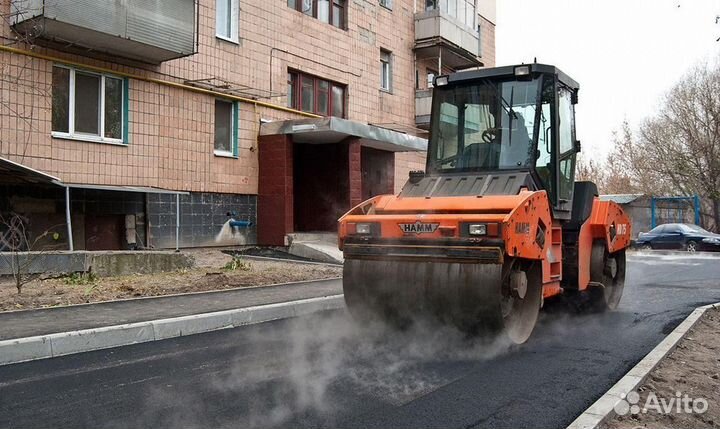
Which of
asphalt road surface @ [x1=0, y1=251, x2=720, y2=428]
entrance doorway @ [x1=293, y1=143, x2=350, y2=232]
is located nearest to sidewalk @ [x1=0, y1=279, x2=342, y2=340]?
asphalt road surface @ [x1=0, y1=251, x2=720, y2=428]

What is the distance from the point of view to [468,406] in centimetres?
454

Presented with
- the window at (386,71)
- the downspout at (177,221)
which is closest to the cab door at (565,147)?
the downspout at (177,221)

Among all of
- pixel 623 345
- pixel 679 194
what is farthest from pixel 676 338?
pixel 679 194

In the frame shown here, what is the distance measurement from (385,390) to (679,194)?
3776 centimetres

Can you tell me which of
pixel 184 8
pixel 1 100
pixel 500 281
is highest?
pixel 184 8

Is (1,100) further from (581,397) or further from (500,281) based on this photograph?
(581,397)

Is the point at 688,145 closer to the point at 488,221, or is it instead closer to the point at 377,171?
the point at 377,171

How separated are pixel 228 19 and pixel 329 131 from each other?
430 centimetres

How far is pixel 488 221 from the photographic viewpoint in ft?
19.0

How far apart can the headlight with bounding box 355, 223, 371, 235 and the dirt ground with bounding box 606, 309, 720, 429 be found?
3022 millimetres

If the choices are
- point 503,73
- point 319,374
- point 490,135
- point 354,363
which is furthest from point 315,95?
point 319,374

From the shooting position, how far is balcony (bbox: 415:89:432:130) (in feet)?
81.5

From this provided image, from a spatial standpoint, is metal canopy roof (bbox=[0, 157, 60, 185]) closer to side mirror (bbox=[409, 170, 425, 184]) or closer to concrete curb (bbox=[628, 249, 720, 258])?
side mirror (bbox=[409, 170, 425, 184])

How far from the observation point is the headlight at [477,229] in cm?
582
